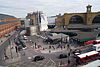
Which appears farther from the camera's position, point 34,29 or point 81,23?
point 81,23

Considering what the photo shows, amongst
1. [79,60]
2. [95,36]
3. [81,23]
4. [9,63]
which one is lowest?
[9,63]

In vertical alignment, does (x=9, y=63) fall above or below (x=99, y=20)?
below

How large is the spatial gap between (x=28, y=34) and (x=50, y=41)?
3070cm

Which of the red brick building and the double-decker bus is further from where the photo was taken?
the red brick building

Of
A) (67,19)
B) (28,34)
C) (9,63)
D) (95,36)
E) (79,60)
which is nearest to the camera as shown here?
(79,60)

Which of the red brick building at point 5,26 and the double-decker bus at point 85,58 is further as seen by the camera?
the red brick building at point 5,26

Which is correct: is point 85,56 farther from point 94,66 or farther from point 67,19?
point 67,19

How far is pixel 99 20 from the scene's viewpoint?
3979 inches

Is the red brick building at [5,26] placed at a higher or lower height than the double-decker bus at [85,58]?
higher

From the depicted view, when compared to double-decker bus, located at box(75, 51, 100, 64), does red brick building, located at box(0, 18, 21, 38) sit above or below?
above

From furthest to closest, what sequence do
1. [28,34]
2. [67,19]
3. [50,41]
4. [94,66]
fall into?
[67,19], [28,34], [50,41], [94,66]

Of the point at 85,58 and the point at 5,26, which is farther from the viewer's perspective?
the point at 5,26

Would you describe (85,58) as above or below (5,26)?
below

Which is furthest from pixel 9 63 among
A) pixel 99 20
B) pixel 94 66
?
pixel 99 20
